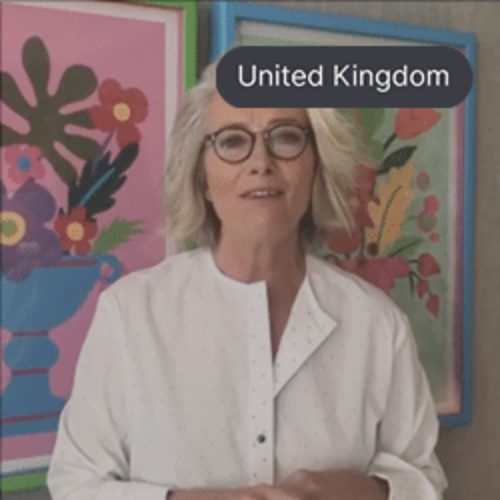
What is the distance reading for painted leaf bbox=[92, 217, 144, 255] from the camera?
722 mm

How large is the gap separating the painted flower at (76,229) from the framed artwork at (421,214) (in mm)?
300

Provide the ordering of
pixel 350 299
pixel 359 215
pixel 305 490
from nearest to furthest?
pixel 305 490, pixel 350 299, pixel 359 215

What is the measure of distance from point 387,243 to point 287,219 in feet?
0.85

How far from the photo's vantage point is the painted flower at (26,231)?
26.5 inches

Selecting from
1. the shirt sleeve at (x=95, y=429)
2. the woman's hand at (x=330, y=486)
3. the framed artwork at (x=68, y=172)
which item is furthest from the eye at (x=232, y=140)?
the woman's hand at (x=330, y=486)

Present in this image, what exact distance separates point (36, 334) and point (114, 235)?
134 millimetres

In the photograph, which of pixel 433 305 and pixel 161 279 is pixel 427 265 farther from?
pixel 161 279

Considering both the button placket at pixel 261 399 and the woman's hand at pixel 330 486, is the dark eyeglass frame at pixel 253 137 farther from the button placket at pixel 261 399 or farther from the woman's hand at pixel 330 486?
the woman's hand at pixel 330 486

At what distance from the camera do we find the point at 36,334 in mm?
694

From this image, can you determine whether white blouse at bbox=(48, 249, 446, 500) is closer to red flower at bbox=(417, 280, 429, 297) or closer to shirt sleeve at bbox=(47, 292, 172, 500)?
shirt sleeve at bbox=(47, 292, 172, 500)

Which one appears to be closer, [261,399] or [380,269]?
[261,399]

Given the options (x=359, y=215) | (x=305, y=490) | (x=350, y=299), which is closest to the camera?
(x=305, y=490)

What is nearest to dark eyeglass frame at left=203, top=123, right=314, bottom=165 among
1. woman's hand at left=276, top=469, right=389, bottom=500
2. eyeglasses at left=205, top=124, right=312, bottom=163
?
eyeglasses at left=205, top=124, right=312, bottom=163

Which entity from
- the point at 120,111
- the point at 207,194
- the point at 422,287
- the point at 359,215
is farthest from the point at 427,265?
the point at 120,111
